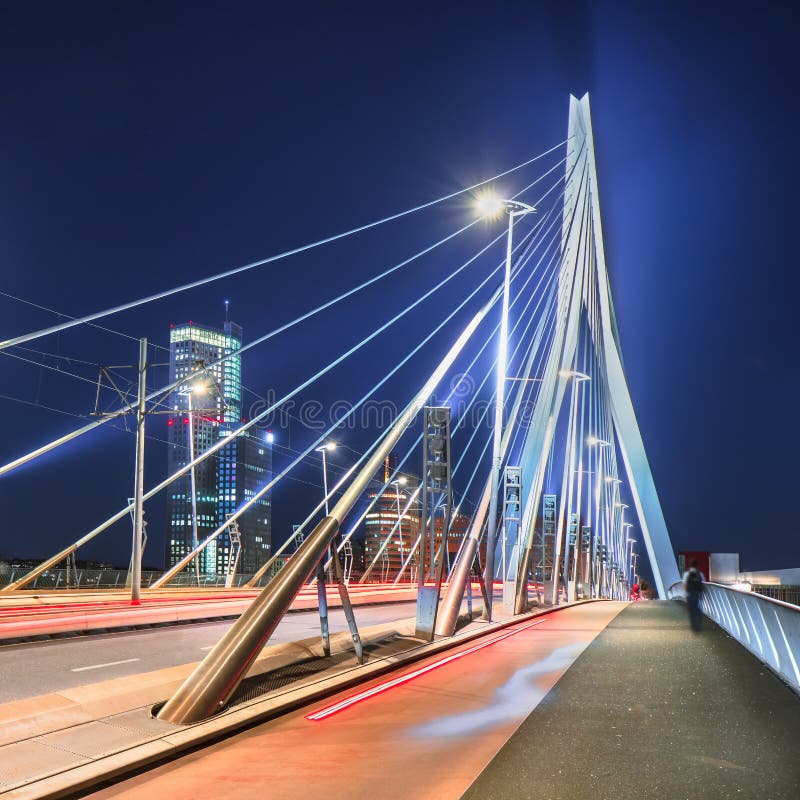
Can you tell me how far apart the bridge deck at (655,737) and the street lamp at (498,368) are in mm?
6273

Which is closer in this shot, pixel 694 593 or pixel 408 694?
pixel 408 694

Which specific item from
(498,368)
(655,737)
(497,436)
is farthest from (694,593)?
(655,737)

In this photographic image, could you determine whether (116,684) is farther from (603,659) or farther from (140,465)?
(140,465)

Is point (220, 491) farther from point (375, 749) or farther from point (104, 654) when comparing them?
point (375, 749)

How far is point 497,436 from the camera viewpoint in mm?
19438

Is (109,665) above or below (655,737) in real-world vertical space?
above

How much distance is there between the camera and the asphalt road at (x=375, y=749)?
5523 mm

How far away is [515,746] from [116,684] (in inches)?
150

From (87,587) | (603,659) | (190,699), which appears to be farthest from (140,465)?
(190,699)

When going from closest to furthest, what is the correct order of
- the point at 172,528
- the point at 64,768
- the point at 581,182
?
the point at 64,768 < the point at 581,182 < the point at 172,528

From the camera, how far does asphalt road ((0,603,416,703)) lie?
9734 millimetres

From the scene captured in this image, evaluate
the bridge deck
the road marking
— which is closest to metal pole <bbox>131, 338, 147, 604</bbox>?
the road marking

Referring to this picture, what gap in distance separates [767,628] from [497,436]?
28.2ft

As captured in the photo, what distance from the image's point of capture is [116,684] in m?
8.04
